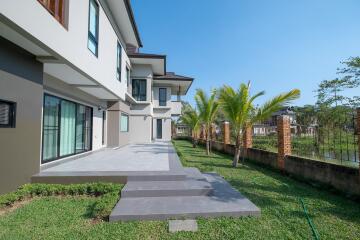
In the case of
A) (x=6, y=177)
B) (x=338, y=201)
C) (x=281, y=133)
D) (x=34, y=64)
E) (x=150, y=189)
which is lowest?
(x=338, y=201)

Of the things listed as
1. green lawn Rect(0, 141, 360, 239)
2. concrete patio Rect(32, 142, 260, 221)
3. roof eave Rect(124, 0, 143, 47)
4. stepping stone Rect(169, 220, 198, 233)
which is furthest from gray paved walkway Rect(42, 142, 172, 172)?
roof eave Rect(124, 0, 143, 47)

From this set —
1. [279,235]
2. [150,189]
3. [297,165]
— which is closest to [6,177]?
[150,189]

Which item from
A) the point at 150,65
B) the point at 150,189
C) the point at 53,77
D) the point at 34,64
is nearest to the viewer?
the point at 150,189

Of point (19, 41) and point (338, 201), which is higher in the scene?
point (19, 41)

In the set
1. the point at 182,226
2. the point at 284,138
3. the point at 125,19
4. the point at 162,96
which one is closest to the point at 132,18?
the point at 125,19

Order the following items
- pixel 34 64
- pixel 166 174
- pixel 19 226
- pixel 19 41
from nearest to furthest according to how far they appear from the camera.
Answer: pixel 19 226 → pixel 19 41 → pixel 34 64 → pixel 166 174

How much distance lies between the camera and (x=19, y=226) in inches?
149

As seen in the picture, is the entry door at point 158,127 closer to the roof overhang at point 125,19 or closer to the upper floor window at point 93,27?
the roof overhang at point 125,19

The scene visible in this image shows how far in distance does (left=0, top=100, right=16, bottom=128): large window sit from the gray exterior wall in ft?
0.27

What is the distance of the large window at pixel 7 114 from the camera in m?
4.57

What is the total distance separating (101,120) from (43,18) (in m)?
8.21

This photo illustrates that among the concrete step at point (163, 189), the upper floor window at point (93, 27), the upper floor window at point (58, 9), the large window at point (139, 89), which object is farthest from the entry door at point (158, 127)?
the upper floor window at point (58, 9)

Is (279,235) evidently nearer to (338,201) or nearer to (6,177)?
(338,201)

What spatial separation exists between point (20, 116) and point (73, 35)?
7.97 feet
